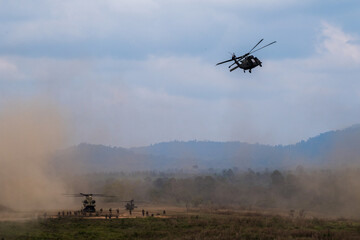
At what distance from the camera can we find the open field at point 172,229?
67562mm

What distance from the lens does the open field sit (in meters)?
67.6

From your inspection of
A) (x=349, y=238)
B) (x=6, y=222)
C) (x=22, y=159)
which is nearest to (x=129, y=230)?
(x=6, y=222)

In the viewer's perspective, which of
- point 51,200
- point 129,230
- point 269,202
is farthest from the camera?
point 269,202

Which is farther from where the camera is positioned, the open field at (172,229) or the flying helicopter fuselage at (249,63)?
the open field at (172,229)

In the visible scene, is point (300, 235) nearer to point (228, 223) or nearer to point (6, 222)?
point (228, 223)

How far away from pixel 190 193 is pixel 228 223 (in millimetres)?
87273

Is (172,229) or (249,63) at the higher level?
(249,63)

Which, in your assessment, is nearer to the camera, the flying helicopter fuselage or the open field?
the flying helicopter fuselage

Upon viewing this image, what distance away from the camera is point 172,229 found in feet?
244

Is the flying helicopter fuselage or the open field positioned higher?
the flying helicopter fuselage

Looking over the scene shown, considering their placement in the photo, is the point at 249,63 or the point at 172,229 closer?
the point at 249,63

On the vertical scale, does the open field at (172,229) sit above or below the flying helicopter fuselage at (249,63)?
below

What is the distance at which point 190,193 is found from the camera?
16588 cm

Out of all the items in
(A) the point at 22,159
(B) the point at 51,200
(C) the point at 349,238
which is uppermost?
(A) the point at 22,159
